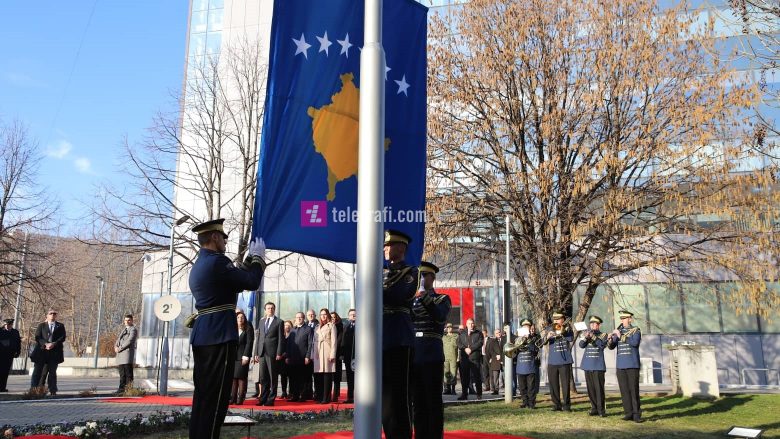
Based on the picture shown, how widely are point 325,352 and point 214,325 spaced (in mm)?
8909

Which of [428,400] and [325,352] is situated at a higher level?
[325,352]

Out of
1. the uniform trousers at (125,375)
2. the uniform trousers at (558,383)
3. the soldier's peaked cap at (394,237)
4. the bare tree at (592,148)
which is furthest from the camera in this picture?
the uniform trousers at (125,375)

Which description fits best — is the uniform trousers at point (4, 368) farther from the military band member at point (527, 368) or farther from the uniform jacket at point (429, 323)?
the uniform jacket at point (429, 323)

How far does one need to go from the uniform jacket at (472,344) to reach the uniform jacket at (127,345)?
8971 mm

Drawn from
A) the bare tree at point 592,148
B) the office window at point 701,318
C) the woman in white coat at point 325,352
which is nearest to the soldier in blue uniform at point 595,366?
the bare tree at point 592,148

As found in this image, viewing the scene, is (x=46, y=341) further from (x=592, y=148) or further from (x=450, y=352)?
(x=592, y=148)

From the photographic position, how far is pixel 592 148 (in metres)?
15.3

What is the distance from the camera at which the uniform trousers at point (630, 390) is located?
12195 mm

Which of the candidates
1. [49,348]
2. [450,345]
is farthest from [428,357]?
[49,348]

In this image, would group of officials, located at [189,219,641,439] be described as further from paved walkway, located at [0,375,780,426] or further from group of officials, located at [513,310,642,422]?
group of officials, located at [513,310,642,422]

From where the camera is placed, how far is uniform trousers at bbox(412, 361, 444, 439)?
6.70 m

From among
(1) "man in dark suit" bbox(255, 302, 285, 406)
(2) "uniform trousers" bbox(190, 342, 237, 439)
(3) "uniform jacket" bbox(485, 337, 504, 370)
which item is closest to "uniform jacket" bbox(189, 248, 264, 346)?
(2) "uniform trousers" bbox(190, 342, 237, 439)

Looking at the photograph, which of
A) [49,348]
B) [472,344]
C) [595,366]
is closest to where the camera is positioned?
[595,366]

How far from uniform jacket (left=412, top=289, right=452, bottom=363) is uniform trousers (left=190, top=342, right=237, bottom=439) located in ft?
6.33
